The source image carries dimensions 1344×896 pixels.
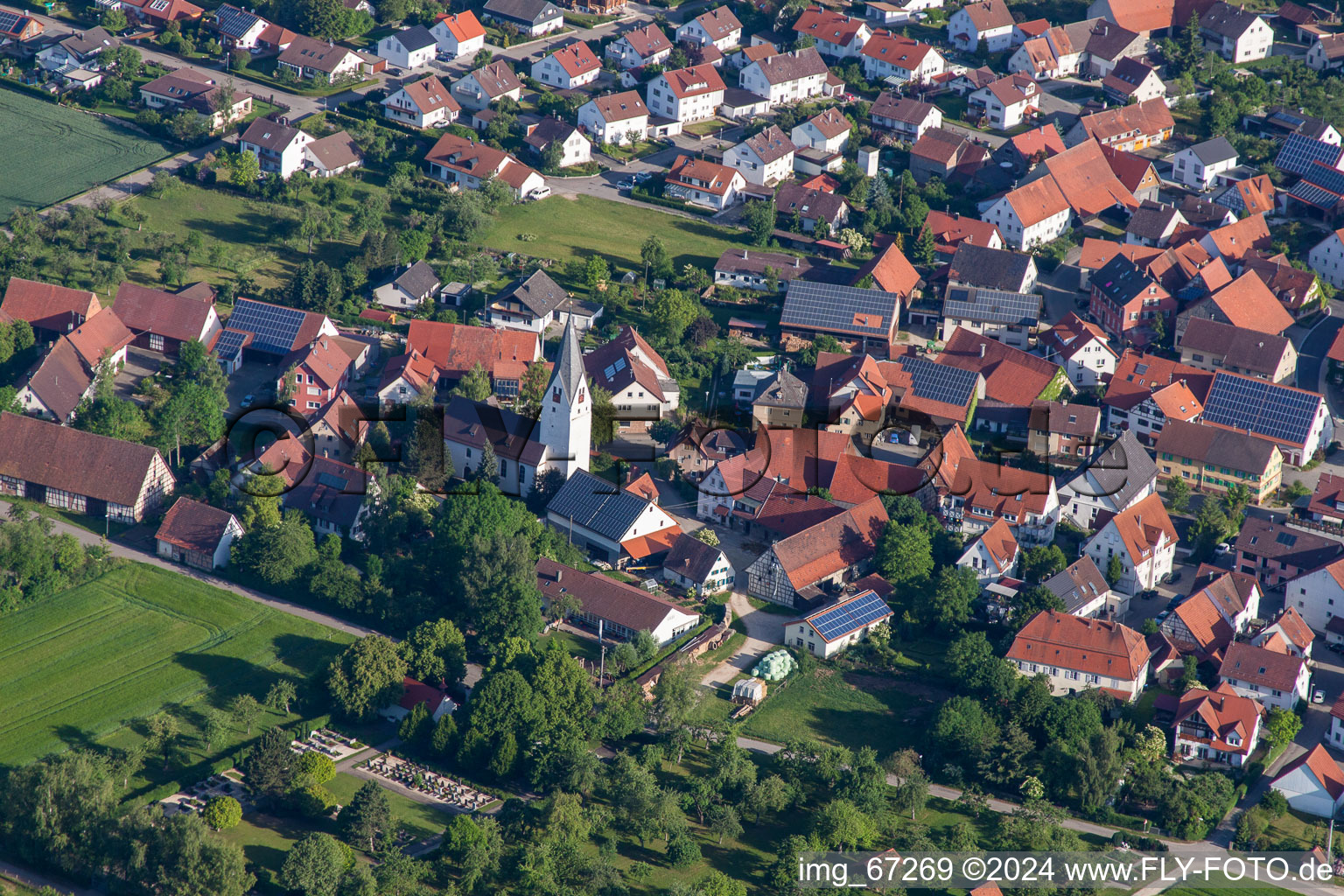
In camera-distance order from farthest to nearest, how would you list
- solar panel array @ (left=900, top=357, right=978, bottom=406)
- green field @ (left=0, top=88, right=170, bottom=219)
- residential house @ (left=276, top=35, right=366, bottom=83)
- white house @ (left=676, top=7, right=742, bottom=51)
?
1. white house @ (left=676, top=7, right=742, bottom=51)
2. residential house @ (left=276, top=35, right=366, bottom=83)
3. green field @ (left=0, top=88, right=170, bottom=219)
4. solar panel array @ (left=900, top=357, right=978, bottom=406)

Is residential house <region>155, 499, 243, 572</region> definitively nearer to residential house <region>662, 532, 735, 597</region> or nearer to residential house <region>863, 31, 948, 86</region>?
residential house <region>662, 532, 735, 597</region>

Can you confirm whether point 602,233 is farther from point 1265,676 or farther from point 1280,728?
point 1280,728

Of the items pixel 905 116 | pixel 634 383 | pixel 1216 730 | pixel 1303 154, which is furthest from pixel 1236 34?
pixel 1216 730

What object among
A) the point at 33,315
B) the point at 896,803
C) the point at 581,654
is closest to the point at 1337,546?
the point at 896,803

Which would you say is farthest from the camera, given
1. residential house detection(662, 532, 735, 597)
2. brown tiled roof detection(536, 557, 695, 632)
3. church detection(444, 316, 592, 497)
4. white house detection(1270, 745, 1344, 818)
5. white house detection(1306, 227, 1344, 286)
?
white house detection(1306, 227, 1344, 286)

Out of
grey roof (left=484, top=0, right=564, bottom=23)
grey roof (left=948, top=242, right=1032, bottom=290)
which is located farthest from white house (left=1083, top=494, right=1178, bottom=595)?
grey roof (left=484, top=0, right=564, bottom=23)

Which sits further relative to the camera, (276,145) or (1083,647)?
(276,145)

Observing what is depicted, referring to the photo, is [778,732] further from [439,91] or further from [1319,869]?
[439,91]

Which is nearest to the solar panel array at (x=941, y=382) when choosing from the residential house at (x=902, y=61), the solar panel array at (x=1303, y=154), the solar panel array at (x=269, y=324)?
the solar panel array at (x=269, y=324)
